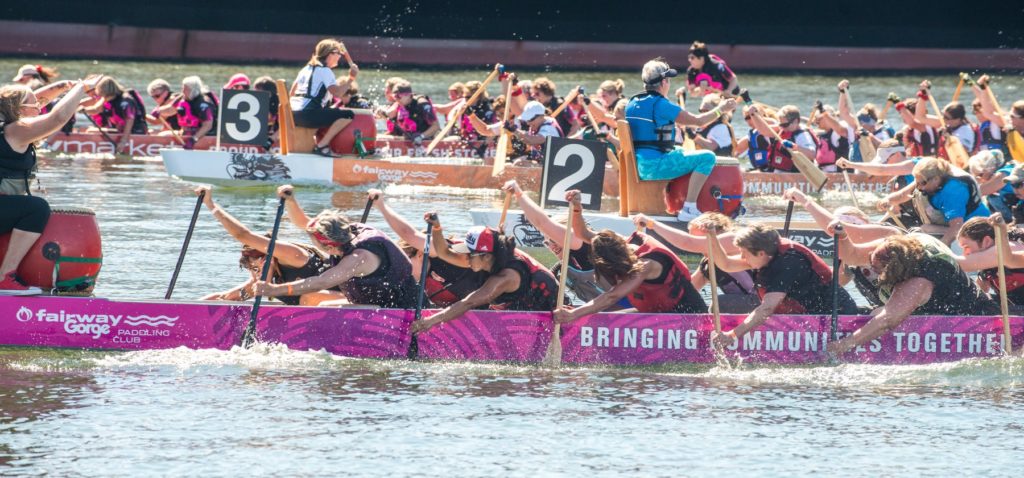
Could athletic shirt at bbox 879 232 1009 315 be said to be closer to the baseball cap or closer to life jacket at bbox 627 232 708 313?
life jacket at bbox 627 232 708 313

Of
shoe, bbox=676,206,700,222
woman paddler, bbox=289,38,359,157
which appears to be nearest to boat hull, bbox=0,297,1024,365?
shoe, bbox=676,206,700,222

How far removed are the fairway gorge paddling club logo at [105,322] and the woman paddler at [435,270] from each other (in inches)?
67.0

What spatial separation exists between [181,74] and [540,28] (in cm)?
1176

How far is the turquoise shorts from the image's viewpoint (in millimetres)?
14555

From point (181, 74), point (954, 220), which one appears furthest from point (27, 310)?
point (181, 74)

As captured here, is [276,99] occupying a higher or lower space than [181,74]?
lower

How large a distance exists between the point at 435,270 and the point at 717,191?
15.2ft

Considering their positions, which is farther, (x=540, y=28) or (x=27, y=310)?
(x=540, y=28)

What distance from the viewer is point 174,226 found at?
690 inches

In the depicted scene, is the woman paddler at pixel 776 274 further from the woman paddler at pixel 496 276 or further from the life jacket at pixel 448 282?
the life jacket at pixel 448 282

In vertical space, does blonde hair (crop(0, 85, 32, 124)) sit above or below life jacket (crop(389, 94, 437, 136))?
below

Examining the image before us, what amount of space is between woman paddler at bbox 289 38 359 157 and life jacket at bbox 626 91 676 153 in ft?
17.9

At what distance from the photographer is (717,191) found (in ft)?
48.8

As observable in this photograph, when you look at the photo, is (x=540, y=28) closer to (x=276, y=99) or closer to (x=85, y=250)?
(x=276, y=99)
